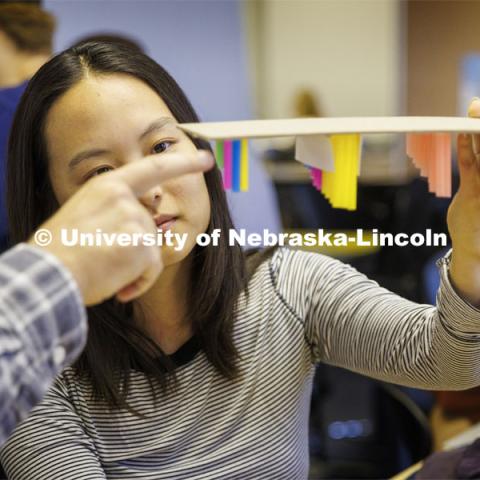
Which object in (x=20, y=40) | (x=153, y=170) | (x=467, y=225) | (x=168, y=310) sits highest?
(x=20, y=40)

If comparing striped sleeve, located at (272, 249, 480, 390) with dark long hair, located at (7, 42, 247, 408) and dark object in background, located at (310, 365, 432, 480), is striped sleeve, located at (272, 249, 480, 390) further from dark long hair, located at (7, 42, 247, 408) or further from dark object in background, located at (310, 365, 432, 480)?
dark object in background, located at (310, 365, 432, 480)

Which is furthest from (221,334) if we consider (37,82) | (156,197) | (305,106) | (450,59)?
(450,59)

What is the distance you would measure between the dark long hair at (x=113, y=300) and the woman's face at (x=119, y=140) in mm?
22

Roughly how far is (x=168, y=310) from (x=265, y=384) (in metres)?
0.16

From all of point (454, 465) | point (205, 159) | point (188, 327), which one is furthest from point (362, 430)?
point (205, 159)

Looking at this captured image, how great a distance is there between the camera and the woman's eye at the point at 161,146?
75 cm

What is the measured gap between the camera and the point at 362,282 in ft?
3.06

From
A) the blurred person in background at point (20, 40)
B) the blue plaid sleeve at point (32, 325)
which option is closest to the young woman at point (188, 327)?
the blue plaid sleeve at point (32, 325)

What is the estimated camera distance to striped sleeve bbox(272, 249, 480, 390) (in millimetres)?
777

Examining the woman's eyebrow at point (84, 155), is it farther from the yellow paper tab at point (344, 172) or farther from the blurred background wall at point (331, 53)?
the blurred background wall at point (331, 53)

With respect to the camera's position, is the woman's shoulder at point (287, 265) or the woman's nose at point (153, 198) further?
the woman's shoulder at point (287, 265)

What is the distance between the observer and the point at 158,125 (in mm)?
759

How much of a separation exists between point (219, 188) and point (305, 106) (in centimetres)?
453

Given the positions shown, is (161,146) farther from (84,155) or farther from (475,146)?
(475,146)
